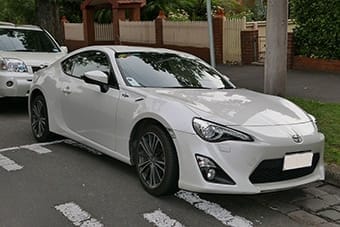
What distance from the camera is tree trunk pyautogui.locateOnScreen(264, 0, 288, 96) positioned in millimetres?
8078

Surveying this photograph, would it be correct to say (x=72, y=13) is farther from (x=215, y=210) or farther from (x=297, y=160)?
(x=297, y=160)

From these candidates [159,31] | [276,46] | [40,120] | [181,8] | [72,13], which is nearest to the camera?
[40,120]

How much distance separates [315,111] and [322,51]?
566cm

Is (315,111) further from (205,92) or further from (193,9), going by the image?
(193,9)

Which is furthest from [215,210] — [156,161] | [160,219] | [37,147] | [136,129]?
[37,147]

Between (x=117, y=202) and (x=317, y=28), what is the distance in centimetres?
1007

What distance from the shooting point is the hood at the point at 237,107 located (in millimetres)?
4508

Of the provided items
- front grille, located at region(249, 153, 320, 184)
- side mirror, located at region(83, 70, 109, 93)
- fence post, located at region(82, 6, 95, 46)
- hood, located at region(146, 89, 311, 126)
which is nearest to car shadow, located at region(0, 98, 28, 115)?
side mirror, located at region(83, 70, 109, 93)

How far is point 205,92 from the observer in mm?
5340

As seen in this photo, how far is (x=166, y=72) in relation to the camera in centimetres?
575

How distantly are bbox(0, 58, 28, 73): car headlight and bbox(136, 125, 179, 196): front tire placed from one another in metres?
4.62

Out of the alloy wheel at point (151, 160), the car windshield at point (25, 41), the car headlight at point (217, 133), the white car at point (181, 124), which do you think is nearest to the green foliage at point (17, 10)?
the car windshield at point (25, 41)

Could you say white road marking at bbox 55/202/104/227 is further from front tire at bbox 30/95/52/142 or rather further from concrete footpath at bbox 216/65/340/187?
concrete footpath at bbox 216/65/340/187

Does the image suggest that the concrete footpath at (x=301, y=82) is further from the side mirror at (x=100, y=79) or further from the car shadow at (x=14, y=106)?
the side mirror at (x=100, y=79)
